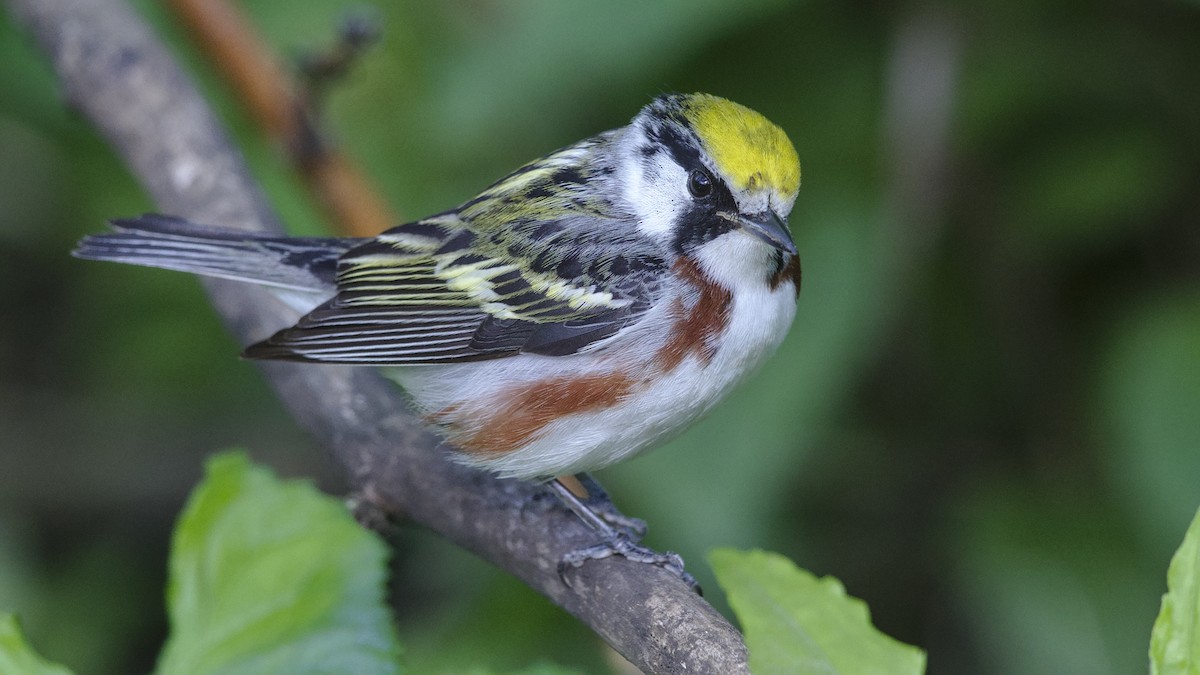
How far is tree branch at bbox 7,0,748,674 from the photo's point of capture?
2.16 meters

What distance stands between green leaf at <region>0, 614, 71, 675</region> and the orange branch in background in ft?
6.84

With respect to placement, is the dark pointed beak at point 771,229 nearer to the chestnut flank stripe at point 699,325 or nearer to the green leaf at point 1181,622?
the chestnut flank stripe at point 699,325

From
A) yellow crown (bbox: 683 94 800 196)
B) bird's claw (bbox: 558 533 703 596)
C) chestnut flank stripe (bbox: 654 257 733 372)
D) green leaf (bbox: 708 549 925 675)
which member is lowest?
green leaf (bbox: 708 549 925 675)

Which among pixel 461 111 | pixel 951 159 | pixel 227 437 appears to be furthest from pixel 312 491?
pixel 227 437

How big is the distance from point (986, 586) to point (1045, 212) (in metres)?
1.31

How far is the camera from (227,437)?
5277mm

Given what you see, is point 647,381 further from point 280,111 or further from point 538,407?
point 280,111

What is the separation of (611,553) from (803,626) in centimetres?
95

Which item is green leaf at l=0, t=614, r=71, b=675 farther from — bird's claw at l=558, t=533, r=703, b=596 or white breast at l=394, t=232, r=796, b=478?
white breast at l=394, t=232, r=796, b=478

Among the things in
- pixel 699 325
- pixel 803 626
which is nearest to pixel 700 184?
pixel 699 325

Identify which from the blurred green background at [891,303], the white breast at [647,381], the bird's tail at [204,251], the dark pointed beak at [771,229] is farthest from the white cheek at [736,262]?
the bird's tail at [204,251]

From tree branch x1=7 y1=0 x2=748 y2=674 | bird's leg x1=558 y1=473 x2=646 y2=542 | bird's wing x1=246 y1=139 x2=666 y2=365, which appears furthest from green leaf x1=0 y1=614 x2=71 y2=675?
bird's leg x1=558 y1=473 x2=646 y2=542

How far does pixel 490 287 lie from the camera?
303 cm

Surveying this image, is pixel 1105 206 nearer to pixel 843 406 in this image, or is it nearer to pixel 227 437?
pixel 843 406
